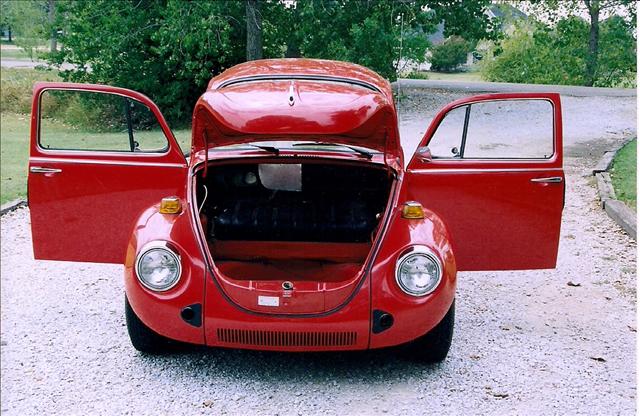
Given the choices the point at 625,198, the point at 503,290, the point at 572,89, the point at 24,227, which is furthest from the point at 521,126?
the point at 572,89

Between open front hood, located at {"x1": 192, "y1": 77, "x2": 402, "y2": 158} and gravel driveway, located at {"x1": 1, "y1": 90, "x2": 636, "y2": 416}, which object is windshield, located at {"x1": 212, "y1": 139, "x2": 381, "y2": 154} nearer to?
open front hood, located at {"x1": 192, "y1": 77, "x2": 402, "y2": 158}

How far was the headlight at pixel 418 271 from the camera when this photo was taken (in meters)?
4.15

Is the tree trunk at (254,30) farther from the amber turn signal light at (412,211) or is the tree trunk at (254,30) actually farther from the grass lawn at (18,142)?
the amber turn signal light at (412,211)

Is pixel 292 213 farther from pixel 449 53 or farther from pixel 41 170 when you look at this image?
pixel 449 53

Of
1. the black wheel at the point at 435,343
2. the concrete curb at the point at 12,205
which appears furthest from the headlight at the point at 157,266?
the concrete curb at the point at 12,205

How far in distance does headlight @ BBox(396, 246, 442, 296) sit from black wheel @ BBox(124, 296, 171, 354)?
4.89ft

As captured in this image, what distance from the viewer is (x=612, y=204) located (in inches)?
344

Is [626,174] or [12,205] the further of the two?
[626,174]

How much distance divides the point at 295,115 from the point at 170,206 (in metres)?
0.94

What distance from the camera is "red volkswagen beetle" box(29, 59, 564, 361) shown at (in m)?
4.11

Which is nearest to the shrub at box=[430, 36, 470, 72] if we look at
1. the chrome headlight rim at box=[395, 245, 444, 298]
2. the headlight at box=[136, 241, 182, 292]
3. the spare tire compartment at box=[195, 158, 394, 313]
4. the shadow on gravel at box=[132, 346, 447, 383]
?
the spare tire compartment at box=[195, 158, 394, 313]

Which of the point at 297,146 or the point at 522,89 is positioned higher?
the point at 297,146

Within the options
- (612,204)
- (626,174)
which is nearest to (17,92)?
(626,174)

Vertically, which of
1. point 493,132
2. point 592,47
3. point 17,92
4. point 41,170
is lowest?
point 17,92
